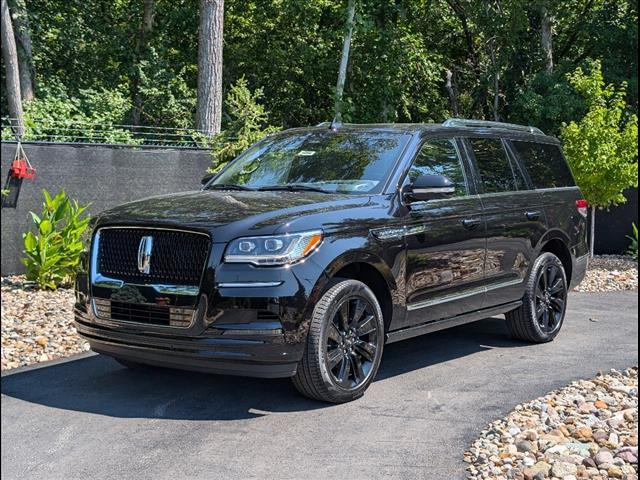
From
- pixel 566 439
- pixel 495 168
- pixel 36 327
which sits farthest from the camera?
pixel 36 327

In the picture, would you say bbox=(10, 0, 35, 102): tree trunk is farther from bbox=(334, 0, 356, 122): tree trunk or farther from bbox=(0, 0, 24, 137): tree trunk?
bbox=(334, 0, 356, 122): tree trunk

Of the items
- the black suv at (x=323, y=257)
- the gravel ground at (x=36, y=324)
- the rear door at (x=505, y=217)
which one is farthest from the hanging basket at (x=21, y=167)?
the rear door at (x=505, y=217)

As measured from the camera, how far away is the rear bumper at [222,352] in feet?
17.7

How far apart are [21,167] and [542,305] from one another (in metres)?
7.53

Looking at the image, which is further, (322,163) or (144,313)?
(322,163)

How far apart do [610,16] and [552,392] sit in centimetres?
1930

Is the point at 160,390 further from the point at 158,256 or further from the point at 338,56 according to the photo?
the point at 338,56

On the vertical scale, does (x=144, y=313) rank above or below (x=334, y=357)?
above

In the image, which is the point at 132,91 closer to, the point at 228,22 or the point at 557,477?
the point at 228,22

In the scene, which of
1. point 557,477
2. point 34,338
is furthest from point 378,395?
point 34,338

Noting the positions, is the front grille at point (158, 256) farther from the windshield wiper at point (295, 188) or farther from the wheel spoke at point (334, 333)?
the windshield wiper at point (295, 188)

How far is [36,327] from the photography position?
8.49 metres

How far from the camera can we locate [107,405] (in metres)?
5.88

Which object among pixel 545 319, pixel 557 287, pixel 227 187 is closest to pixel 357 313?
pixel 227 187
